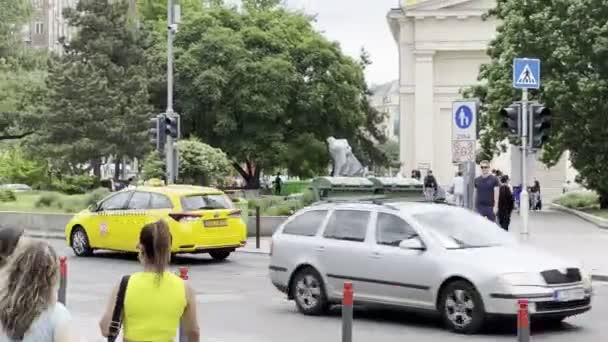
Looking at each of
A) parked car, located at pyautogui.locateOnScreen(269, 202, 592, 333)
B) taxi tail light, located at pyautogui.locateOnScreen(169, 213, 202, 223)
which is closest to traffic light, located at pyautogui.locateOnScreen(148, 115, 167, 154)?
taxi tail light, located at pyautogui.locateOnScreen(169, 213, 202, 223)

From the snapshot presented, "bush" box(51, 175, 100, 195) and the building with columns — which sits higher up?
the building with columns

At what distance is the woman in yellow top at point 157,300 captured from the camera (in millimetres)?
5742

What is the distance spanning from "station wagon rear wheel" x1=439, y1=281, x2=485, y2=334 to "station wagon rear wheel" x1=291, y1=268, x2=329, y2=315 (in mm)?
1903

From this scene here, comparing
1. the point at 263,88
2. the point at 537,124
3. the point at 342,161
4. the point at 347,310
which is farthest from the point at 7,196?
the point at 347,310

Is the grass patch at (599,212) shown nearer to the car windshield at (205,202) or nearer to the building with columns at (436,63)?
the car windshield at (205,202)

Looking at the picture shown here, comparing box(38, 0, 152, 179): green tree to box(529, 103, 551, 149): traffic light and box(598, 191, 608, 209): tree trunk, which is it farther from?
box(529, 103, 551, 149): traffic light

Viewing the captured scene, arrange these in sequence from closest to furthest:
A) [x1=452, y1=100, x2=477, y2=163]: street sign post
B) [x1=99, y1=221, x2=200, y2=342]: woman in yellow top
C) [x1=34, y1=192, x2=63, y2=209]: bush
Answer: [x1=99, y1=221, x2=200, y2=342]: woman in yellow top < [x1=452, y1=100, x2=477, y2=163]: street sign post < [x1=34, y1=192, x2=63, y2=209]: bush

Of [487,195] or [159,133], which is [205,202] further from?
[159,133]

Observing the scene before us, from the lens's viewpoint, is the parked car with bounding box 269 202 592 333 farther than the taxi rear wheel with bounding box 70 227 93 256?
No

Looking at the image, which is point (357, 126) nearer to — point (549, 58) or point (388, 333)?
point (549, 58)

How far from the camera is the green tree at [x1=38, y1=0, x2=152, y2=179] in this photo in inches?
1885

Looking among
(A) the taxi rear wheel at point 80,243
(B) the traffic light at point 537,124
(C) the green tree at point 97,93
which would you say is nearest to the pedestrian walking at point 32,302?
(B) the traffic light at point 537,124

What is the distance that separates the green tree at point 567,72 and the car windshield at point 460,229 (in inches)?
1075

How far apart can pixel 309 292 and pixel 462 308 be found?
242 cm
